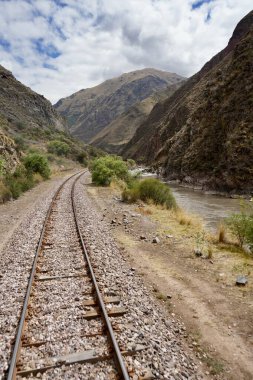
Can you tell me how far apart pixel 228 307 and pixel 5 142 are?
34507mm

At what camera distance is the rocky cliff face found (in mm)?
98369

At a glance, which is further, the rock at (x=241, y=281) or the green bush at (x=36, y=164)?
the green bush at (x=36, y=164)

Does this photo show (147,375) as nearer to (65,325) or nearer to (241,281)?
(65,325)

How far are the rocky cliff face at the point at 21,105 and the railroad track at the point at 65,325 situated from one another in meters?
88.3

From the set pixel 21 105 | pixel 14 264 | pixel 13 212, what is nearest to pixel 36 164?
pixel 13 212

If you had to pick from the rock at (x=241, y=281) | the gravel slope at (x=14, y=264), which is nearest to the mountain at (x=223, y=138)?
the gravel slope at (x=14, y=264)

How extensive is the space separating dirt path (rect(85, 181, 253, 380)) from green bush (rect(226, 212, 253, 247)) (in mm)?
1315

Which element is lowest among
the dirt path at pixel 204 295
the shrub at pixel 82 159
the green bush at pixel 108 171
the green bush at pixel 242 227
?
the dirt path at pixel 204 295

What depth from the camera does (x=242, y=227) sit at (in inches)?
524

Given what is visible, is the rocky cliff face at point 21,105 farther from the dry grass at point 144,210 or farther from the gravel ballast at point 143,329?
the gravel ballast at point 143,329

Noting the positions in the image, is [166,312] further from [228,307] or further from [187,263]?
[187,263]

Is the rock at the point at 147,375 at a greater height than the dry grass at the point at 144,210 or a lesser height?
lesser

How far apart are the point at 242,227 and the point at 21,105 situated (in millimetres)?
106930

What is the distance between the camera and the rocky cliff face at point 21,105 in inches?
3873
